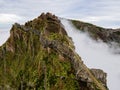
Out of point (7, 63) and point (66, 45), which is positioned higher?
point (66, 45)

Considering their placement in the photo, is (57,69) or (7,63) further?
(7,63)

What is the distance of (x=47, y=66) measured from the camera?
177000 millimetres

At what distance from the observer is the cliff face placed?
17038 centimetres

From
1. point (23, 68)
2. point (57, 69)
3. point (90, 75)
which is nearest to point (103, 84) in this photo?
point (90, 75)

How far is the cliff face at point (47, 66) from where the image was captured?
170375mm

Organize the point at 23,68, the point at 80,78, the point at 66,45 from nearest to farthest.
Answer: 1. the point at 80,78
2. the point at 66,45
3. the point at 23,68

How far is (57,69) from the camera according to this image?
174 meters

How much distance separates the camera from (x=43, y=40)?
7328 inches

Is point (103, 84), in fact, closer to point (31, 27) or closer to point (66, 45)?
point (66, 45)

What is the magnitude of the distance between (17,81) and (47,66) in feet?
72.4

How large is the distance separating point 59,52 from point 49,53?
5.35m

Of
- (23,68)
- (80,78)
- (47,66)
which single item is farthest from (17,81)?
(80,78)

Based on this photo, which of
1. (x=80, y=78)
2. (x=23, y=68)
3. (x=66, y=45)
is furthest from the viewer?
(x=23, y=68)

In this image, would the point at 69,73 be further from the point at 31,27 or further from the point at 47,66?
the point at 31,27
